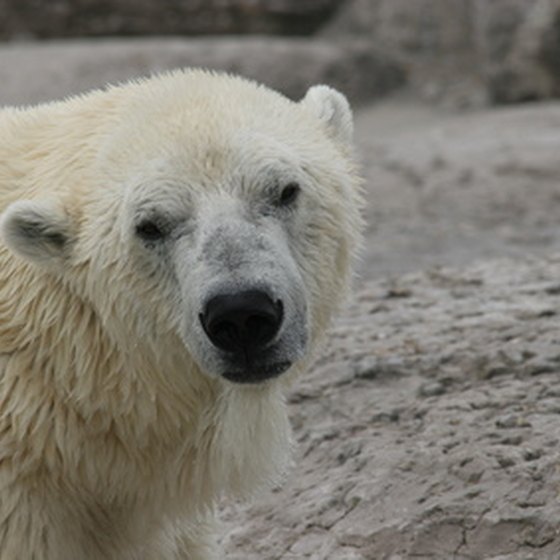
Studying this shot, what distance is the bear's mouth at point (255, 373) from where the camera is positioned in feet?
9.16

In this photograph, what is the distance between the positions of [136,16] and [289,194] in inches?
321

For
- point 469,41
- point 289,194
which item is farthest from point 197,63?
point 289,194

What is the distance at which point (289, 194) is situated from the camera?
296cm

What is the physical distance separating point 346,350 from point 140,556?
1164 millimetres

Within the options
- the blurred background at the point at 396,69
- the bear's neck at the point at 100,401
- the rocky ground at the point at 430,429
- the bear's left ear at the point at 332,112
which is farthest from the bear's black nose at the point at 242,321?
the blurred background at the point at 396,69

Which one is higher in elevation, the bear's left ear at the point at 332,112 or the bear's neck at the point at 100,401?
the bear's left ear at the point at 332,112

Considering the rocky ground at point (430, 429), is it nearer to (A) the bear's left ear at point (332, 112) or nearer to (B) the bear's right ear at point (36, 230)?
(A) the bear's left ear at point (332, 112)

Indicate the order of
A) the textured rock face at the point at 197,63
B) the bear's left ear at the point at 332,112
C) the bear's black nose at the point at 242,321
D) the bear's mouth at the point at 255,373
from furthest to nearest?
1. the textured rock face at the point at 197,63
2. the bear's left ear at the point at 332,112
3. the bear's mouth at the point at 255,373
4. the bear's black nose at the point at 242,321

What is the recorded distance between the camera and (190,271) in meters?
2.81

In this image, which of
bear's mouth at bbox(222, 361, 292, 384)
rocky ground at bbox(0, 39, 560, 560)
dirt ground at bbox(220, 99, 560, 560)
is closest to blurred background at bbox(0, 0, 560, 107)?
rocky ground at bbox(0, 39, 560, 560)

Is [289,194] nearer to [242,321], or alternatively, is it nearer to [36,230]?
[242,321]

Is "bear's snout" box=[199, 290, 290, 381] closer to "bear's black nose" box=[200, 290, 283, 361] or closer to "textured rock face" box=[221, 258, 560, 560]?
"bear's black nose" box=[200, 290, 283, 361]

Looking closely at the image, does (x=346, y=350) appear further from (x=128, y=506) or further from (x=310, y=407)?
(x=128, y=506)

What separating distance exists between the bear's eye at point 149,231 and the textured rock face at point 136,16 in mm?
8129
